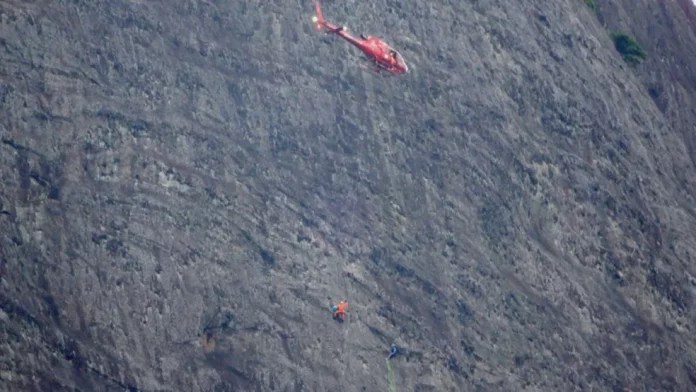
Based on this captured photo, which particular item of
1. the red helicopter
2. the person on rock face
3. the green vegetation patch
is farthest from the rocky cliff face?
the green vegetation patch

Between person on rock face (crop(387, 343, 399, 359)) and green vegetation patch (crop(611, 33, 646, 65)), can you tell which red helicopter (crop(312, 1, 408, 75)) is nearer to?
person on rock face (crop(387, 343, 399, 359))

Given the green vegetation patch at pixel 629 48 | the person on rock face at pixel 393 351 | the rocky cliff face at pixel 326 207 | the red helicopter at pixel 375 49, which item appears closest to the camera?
the rocky cliff face at pixel 326 207

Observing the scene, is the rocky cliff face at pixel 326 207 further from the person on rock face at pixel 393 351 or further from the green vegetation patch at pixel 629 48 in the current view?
the green vegetation patch at pixel 629 48

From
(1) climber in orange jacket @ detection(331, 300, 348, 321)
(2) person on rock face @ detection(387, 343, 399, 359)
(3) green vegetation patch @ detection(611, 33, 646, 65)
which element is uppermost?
(3) green vegetation patch @ detection(611, 33, 646, 65)

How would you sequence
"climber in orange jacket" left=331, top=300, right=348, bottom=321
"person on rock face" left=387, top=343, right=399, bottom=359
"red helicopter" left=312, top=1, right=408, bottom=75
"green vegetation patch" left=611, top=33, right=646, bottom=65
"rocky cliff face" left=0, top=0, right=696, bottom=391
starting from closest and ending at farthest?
"rocky cliff face" left=0, top=0, right=696, bottom=391 → "climber in orange jacket" left=331, top=300, right=348, bottom=321 → "person on rock face" left=387, top=343, right=399, bottom=359 → "red helicopter" left=312, top=1, right=408, bottom=75 → "green vegetation patch" left=611, top=33, right=646, bottom=65

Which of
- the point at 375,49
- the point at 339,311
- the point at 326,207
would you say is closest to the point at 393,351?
the point at 339,311

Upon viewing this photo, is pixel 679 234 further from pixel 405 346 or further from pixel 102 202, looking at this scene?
pixel 102 202

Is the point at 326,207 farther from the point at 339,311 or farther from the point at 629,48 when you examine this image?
the point at 629,48

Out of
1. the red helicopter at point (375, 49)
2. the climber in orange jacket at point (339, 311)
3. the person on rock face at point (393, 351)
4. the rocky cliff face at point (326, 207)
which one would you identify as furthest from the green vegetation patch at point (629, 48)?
the climber in orange jacket at point (339, 311)
